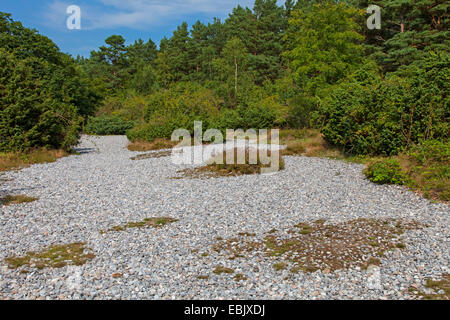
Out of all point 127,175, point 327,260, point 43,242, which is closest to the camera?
point 327,260

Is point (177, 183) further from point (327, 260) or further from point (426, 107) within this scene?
point (426, 107)

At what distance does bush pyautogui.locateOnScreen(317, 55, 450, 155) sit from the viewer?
31.3 ft

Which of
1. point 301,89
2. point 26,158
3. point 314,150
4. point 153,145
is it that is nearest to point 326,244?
point 314,150

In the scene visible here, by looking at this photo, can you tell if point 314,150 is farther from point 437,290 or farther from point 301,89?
point 437,290

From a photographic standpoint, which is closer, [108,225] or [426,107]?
[108,225]

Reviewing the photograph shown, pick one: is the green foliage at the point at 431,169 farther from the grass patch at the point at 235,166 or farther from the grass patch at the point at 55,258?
the grass patch at the point at 55,258

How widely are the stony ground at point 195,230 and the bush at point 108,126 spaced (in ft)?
61.7

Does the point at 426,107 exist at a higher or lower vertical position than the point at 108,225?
higher

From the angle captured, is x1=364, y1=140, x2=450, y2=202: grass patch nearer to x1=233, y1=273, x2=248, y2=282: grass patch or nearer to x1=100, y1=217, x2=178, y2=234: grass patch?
x1=233, y1=273, x2=248, y2=282: grass patch

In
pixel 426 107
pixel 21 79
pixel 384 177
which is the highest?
pixel 21 79
